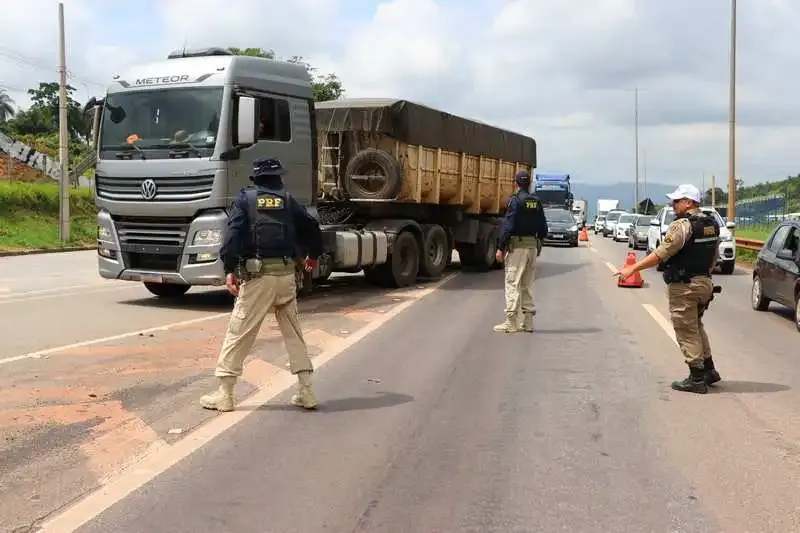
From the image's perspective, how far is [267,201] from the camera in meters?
6.10

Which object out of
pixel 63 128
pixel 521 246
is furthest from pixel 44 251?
pixel 521 246

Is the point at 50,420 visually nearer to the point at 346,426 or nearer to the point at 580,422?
the point at 346,426

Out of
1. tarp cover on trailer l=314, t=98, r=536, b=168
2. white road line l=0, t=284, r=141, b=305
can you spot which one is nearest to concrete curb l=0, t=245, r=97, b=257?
white road line l=0, t=284, r=141, b=305

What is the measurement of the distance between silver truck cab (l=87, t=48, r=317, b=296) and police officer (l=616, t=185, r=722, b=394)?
20.1 ft

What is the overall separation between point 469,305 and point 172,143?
503 centimetres

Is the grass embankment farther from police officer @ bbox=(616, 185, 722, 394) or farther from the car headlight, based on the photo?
police officer @ bbox=(616, 185, 722, 394)

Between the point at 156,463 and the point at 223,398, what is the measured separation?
131 cm

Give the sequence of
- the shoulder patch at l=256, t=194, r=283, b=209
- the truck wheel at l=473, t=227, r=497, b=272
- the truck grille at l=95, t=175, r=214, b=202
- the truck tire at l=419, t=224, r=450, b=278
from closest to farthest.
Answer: the shoulder patch at l=256, t=194, r=283, b=209
the truck grille at l=95, t=175, r=214, b=202
the truck tire at l=419, t=224, r=450, b=278
the truck wheel at l=473, t=227, r=497, b=272

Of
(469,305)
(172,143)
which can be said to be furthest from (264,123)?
(469,305)

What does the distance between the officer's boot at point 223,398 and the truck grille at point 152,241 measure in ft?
18.5

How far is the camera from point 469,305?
43.5ft

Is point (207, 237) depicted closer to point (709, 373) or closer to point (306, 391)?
point (306, 391)

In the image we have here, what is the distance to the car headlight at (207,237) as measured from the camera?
11.3 m

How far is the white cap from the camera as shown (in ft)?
23.3
